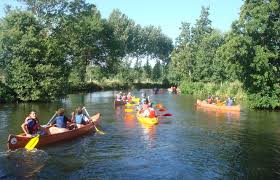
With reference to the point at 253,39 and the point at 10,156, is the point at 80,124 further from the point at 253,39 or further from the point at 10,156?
the point at 253,39

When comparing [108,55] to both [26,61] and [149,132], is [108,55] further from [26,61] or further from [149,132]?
[149,132]

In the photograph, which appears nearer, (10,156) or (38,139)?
(10,156)

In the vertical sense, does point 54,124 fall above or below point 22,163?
above

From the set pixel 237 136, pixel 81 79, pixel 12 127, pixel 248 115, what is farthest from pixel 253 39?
pixel 81 79

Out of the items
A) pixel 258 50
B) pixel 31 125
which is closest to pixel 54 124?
pixel 31 125

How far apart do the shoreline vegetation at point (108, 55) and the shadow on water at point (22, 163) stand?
A: 26.2 meters

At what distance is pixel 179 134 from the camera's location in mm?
25203

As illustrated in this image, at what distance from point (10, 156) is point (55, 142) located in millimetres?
3653

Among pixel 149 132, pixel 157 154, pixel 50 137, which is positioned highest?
pixel 50 137

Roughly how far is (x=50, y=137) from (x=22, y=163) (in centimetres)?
399

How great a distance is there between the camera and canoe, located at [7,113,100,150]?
18672mm

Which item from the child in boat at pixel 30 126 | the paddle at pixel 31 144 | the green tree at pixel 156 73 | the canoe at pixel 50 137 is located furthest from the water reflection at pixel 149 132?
the green tree at pixel 156 73

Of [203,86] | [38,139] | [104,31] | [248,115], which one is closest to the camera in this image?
[38,139]

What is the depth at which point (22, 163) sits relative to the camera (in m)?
17.1
